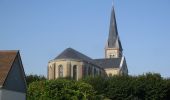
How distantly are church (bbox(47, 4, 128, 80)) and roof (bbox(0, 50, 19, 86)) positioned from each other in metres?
43.0

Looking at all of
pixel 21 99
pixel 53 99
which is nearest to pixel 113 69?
pixel 53 99

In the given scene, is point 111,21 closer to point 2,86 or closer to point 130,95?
point 130,95

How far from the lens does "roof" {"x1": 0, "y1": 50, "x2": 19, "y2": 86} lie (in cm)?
2950

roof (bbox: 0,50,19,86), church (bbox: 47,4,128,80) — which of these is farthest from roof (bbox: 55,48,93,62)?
roof (bbox: 0,50,19,86)

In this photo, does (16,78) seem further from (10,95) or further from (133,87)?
(133,87)

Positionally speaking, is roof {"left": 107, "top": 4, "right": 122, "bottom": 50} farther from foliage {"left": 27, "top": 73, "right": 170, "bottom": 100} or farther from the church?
foliage {"left": 27, "top": 73, "right": 170, "bottom": 100}

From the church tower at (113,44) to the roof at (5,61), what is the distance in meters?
83.1

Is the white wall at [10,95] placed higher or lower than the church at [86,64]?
lower

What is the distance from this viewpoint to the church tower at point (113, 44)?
114375 mm

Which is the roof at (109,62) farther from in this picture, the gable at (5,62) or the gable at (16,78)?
the gable at (5,62)

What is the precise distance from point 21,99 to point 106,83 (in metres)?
30.1

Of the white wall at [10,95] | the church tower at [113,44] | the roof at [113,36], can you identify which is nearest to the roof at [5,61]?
the white wall at [10,95]

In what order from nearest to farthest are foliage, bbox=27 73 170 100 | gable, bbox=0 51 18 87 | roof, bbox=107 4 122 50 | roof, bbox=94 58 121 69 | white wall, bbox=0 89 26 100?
white wall, bbox=0 89 26 100, gable, bbox=0 51 18 87, foliage, bbox=27 73 170 100, roof, bbox=94 58 121 69, roof, bbox=107 4 122 50

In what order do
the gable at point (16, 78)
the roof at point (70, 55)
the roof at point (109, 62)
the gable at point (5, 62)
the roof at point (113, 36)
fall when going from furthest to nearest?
the roof at point (113, 36), the roof at point (109, 62), the roof at point (70, 55), the gable at point (16, 78), the gable at point (5, 62)
